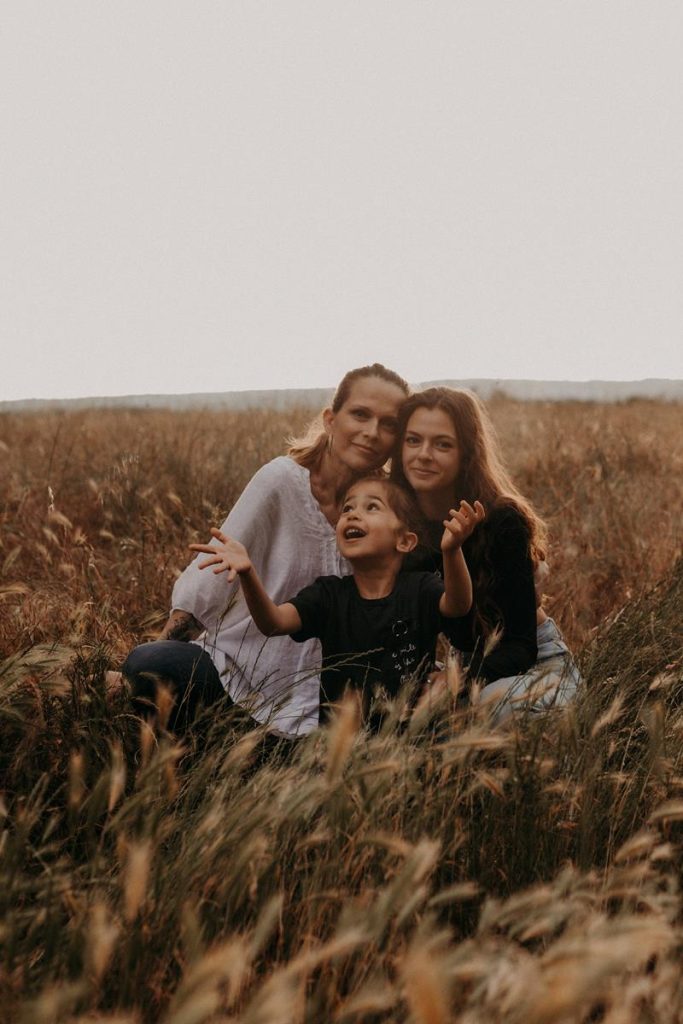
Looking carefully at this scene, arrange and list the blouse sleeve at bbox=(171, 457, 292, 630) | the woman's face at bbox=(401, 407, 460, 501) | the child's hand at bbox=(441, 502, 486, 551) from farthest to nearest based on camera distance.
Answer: the blouse sleeve at bbox=(171, 457, 292, 630) < the woman's face at bbox=(401, 407, 460, 501) < the child's hand at bbox=(441, 502, 486, 551)

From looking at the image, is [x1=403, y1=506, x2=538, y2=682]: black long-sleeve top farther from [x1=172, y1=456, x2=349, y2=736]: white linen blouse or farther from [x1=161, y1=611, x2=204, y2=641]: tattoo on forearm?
[x1=161, y1=611, x2=204, y2=641]: tattoo on forearm

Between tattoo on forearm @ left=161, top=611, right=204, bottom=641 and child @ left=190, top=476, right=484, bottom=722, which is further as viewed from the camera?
tattoo on forearm @ left=161, top=611, right=204, bottom=641

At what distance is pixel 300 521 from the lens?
11.0ft

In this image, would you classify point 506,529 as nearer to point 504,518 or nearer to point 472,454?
point 504,518

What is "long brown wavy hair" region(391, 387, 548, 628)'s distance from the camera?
10.7 ft

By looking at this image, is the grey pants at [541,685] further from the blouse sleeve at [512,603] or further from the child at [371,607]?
the child at [371,607]

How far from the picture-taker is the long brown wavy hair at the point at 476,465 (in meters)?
3.26

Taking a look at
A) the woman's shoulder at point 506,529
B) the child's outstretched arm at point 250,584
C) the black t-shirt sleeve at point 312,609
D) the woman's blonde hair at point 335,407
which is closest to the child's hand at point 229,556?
the child's outstretched arm at point 250,584

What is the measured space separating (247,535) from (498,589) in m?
0.85

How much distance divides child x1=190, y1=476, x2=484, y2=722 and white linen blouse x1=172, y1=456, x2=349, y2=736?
0.21 meters

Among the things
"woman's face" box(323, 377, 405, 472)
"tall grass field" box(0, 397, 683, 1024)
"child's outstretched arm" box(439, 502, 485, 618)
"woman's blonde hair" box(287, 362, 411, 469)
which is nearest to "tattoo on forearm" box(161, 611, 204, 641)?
"tall grass field" box(0, 397, 683, 1024)

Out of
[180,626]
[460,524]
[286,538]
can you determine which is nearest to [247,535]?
[286,538]

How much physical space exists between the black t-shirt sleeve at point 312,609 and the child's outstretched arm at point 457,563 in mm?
380

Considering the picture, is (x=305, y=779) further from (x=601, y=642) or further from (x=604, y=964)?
(x=601, y=642)
